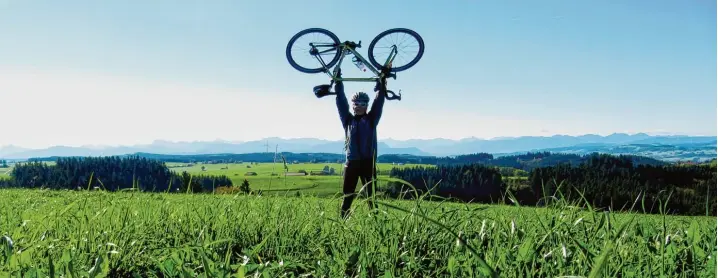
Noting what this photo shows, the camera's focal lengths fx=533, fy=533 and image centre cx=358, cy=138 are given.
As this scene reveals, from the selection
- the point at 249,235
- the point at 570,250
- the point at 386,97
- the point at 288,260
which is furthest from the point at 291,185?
the point at 386,97

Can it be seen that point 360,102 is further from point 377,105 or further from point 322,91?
point 322,91

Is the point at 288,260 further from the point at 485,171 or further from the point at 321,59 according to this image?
the point at 485,171

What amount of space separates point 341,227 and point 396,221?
346mm

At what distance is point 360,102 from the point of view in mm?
8906

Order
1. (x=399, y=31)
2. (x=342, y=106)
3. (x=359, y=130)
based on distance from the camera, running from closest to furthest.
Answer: (x=359, y=130) → (x=342, y=106) → (x=399, y=31)

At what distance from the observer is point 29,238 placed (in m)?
3.09

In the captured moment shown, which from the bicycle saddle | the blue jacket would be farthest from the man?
the bicycle saddle

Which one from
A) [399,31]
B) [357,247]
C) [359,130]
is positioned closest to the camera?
[357,247]

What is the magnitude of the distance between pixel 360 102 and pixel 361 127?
51 cm

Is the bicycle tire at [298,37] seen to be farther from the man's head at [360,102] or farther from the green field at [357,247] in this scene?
the green field at [357,247]

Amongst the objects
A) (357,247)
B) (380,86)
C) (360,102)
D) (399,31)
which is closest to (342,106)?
(360,102)

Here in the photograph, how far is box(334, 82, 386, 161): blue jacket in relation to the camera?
857 cm

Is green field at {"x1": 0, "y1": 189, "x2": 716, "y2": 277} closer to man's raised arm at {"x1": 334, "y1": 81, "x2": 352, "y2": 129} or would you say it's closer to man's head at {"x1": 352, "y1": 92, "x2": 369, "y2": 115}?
man's raised arm at {"x1": 334, "y1": 81, "x2": 352, "y2": 129}

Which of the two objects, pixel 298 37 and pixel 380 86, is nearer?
pixel 380 86
